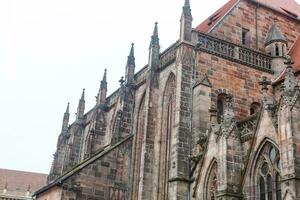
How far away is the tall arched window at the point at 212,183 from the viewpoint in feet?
53.7

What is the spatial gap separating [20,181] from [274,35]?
1945 inches

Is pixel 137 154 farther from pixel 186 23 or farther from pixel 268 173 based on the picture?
pixel 268 173

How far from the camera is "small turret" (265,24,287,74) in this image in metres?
22.0

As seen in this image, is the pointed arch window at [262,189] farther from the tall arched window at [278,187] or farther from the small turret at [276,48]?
the small turret at [276,48]

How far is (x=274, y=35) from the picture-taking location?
22922 millimetres

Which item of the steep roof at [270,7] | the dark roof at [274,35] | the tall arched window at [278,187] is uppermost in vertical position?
the steep roof at [270,7]

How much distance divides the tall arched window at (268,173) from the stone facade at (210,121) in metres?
0.03

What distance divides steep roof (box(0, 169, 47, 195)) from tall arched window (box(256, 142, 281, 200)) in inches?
2017

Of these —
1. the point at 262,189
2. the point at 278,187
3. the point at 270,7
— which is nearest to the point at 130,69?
the point at 270,7

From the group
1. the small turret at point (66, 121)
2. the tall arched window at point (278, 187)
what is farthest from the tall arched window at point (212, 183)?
the small turret at point (66, 121)

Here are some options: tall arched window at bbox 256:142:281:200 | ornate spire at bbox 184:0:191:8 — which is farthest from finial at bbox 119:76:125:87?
tall arched window at bbox 256:142:281:200

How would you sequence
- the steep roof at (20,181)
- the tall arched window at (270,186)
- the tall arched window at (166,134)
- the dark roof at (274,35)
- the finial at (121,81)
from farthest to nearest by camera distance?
1. the steep roof at (20,181)
2. the finial at (121,81)
3. the dark roof at (274,35)
4. the tall arched window at (166,134)
5. the tall arched window at (270,186)

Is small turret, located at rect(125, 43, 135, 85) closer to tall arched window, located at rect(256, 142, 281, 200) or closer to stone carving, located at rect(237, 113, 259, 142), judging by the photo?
stone carving, located at rect(237, 113, 259, 142)

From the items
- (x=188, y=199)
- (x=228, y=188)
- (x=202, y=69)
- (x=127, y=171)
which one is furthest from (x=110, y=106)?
(x=228, y=188)
